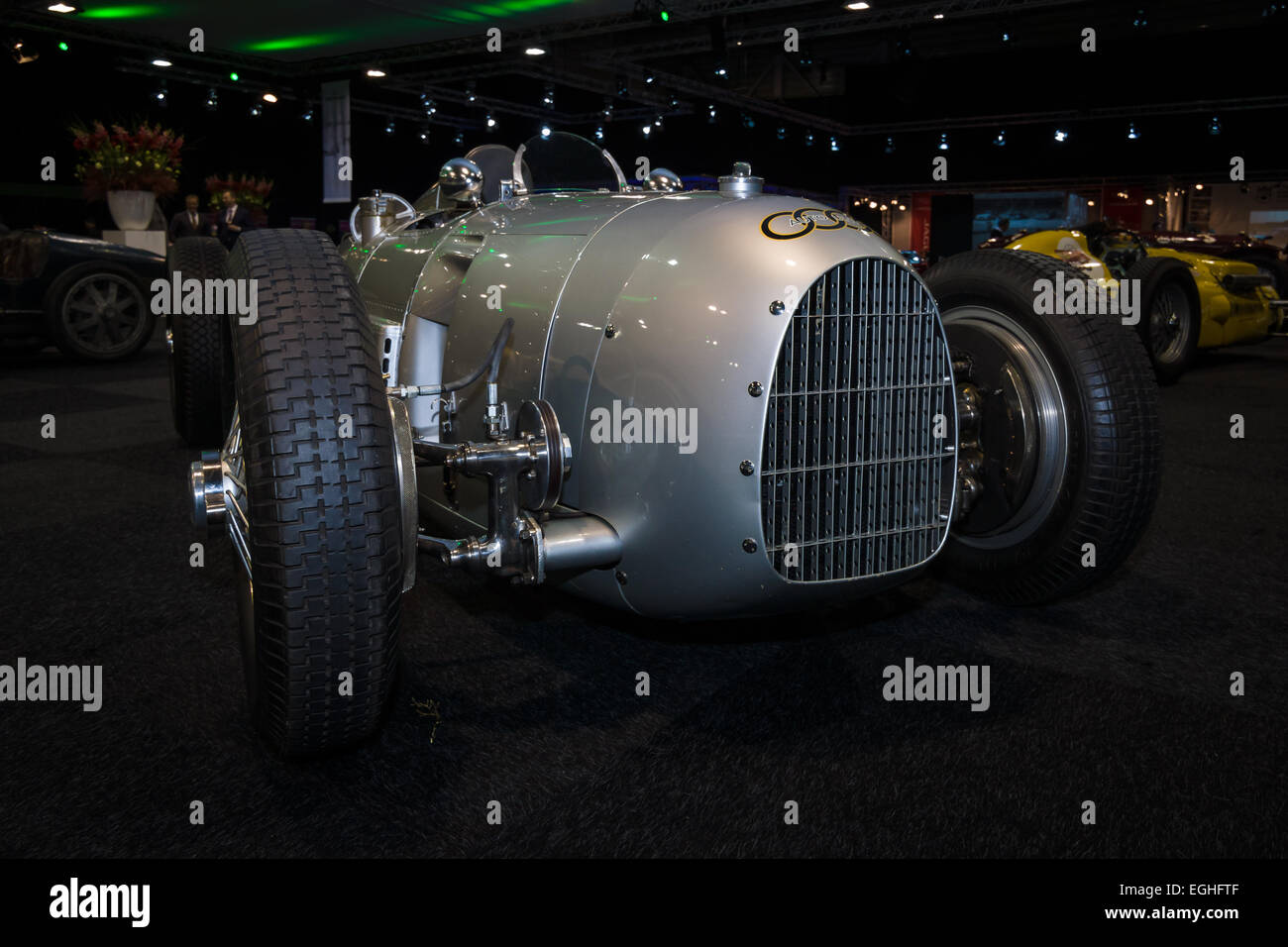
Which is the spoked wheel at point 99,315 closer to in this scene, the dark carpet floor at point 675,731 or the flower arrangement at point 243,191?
the flower arrangement at point 243,191

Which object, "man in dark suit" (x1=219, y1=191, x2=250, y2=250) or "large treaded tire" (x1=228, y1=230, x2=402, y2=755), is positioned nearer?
"large treaded tire" (x1=228, y1=230, x2=402, y2=755)

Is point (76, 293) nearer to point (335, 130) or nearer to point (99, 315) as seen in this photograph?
point (99, 315)

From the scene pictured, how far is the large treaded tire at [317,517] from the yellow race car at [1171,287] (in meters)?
7.00

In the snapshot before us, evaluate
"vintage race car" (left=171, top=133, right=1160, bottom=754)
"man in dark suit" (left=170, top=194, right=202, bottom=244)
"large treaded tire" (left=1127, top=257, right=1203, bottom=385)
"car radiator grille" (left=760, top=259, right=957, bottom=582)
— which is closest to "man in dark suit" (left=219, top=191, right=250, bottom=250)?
"man in dark suit" (left=170, top=194, right=202, bottom=244)

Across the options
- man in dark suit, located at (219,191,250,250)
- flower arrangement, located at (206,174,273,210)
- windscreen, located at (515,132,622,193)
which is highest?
flower arrangement, located at (206,174,273,210)

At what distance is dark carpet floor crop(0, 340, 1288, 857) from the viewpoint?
5.93 ft

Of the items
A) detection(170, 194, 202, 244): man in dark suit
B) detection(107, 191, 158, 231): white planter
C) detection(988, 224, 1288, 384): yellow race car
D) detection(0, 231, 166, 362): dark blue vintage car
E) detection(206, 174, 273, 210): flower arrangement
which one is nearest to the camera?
detection(988, 224, 1288, 384): yellow race car

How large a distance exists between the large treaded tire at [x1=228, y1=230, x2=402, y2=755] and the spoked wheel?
753 cm

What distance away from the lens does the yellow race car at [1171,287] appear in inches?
300

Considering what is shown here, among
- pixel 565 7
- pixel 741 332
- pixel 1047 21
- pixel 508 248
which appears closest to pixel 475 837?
pixel 741 332

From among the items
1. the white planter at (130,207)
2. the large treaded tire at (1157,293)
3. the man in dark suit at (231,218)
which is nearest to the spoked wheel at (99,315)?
the man in dark suit at (231,218)

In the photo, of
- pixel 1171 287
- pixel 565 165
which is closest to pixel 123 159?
pixel 565 165

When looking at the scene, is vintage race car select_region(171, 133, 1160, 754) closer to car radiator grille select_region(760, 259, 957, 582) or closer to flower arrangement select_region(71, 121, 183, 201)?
car radiator grille select_region(760, 259, 957, 582)

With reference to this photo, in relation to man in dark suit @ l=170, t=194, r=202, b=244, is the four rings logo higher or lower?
lower
